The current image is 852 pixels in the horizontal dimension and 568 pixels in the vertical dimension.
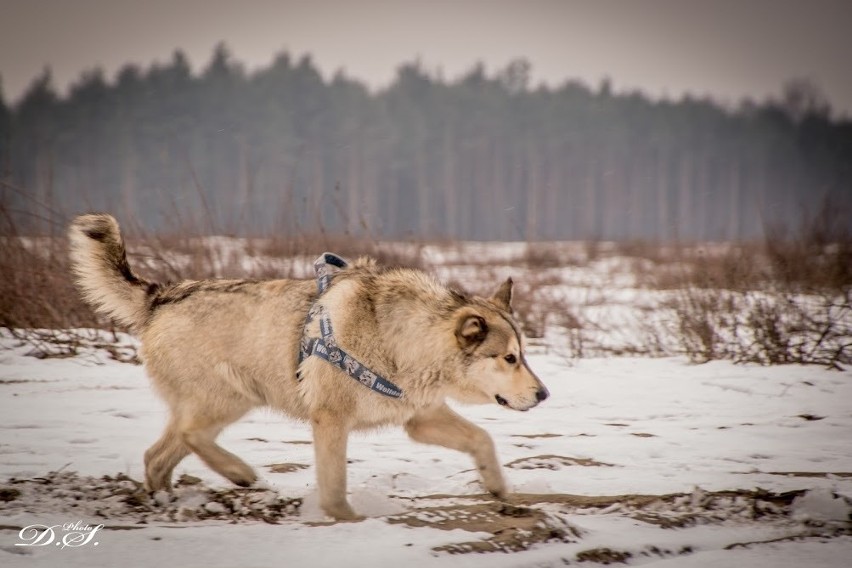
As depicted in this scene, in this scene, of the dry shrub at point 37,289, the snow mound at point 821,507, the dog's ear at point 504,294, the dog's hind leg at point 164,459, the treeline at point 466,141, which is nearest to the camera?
the snow mound at point 821,507

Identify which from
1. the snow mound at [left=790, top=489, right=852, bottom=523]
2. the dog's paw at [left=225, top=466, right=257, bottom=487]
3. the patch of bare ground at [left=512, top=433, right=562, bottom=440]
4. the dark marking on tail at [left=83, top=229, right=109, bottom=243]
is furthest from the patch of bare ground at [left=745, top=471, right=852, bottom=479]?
the dark marking on tail at [left=83, top=229, right=109, bottom=243]

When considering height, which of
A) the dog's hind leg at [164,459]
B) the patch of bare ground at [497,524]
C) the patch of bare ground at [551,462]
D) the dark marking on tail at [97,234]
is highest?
the dark marking on tail at [97,234]

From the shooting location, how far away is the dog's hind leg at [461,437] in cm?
466

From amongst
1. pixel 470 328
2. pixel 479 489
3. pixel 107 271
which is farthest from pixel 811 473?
pixel 107 271

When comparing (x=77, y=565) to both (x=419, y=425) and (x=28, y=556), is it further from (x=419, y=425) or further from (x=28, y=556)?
(x=419, y=425)

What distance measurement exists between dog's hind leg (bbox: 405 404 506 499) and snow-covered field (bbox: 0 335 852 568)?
0.52ft

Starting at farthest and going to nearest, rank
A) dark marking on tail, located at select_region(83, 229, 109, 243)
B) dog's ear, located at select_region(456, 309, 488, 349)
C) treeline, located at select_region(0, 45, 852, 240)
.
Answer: treeline, located at select_region(0, 45, 852, 240), dark marking on tail, located at select_region(83, 229, 109, 243), dog's ear, located at select_region(456, 309, 488, 349)

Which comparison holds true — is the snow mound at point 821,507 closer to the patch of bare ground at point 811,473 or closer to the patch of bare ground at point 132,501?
the patch of bare ground at point 811,473

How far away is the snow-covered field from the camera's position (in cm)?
353

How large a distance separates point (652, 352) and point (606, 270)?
1124 cm

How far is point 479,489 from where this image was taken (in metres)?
4.79

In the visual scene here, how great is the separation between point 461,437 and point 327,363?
996 mm

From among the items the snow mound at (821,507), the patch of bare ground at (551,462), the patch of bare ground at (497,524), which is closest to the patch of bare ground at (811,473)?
the snow mound at (821,507)

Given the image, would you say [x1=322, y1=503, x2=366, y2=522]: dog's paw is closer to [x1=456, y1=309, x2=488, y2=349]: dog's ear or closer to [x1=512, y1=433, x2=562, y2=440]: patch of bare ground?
[x1=456, y1=309, x2=488, y2=349]: dog's ear
